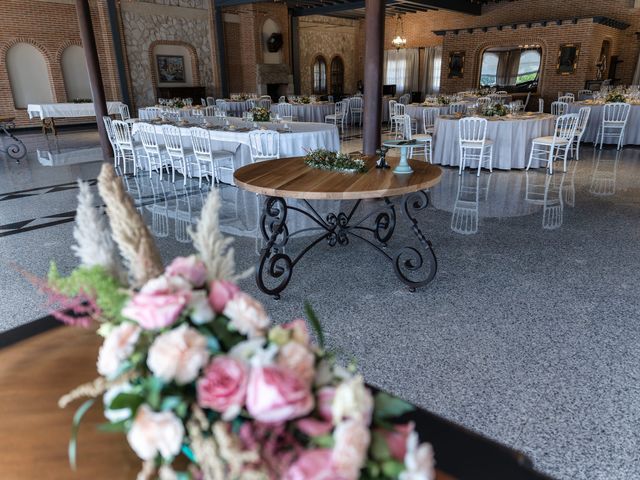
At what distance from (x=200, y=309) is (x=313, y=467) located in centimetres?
26

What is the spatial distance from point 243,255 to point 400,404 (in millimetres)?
3079

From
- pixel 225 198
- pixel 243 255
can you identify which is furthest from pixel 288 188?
pixel 225 198

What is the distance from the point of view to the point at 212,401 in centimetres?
55

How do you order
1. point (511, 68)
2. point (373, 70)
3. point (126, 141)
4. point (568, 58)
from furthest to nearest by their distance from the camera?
point (511, 68)
point (568, 58)
point (126, 141)
point (373, 70)

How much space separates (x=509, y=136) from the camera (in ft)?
21.9

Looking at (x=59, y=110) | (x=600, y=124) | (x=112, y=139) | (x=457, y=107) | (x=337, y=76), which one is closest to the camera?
(x=112, y=139)

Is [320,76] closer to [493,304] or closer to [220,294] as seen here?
[493,304]

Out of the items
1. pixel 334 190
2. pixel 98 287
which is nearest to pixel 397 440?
pixel 98 287

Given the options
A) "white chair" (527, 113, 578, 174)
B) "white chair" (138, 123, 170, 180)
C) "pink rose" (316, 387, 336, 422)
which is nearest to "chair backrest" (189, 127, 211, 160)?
"white chair" (138, 123, 170, 180)

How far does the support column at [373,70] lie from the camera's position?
468cm

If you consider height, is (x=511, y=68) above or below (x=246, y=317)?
above

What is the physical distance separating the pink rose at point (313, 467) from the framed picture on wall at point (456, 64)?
15915mm

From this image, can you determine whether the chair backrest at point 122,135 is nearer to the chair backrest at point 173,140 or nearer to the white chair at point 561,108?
the chair backrest at point 173,140

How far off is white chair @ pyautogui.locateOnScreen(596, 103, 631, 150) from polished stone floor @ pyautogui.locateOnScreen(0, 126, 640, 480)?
11.1 feet
